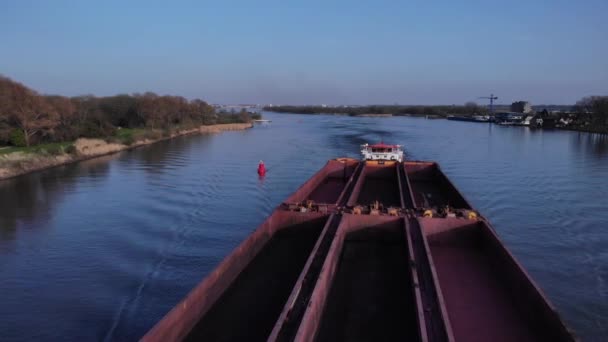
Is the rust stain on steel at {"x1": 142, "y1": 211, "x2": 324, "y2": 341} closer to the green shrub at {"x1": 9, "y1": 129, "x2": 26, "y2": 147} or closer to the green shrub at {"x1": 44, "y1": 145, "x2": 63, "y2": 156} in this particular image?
the green shrub at {"x1": 44, "y1": 145, "x2": 63, "y2": 156}

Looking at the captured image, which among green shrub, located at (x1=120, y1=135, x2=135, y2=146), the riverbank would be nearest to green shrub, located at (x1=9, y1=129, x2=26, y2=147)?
the riverbank

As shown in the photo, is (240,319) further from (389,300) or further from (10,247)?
(10,247)

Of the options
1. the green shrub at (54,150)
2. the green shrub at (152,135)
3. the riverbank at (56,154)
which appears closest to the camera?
the riverbank at (56,154)

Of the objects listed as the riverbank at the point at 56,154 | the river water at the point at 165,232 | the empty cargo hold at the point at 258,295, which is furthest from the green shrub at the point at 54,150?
the empty cargo hold at the point at 258,295

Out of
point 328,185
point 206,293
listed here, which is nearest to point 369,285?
point 206,293

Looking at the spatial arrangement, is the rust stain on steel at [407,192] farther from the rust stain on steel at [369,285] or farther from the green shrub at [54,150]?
the green shrub at [54,150]

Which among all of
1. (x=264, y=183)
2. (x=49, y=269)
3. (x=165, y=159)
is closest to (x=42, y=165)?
(x=165, y=159)

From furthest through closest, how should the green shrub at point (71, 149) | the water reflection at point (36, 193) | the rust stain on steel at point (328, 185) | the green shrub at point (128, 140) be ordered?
the green shrub at point (128, 140) < the green shrub at point (71, 149) < the water reflection at point (36, 193) < the rust stain on steel at point (328, 185)
